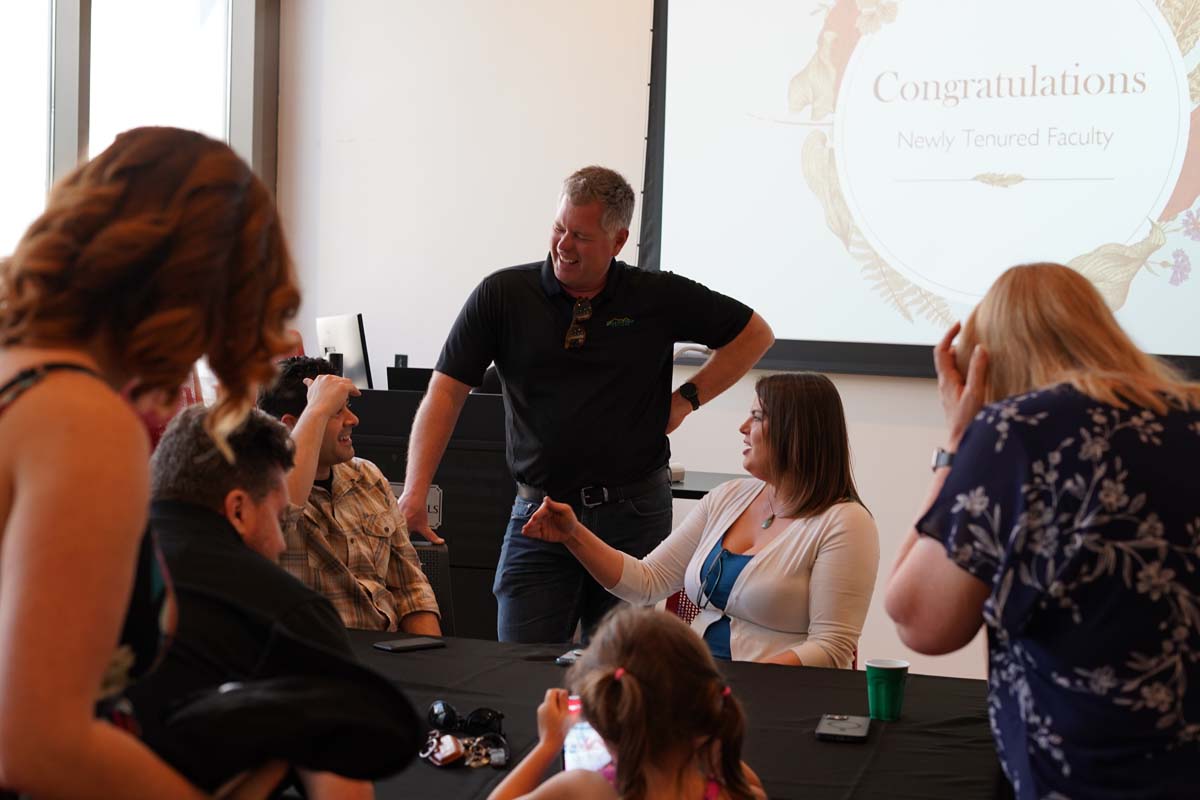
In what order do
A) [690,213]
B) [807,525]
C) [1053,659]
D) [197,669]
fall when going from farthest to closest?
[690,213]
[807,525]
[1053,659]
[197,669]

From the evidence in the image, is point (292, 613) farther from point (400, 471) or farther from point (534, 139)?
point (534, 139)

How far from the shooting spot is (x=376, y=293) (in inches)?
203

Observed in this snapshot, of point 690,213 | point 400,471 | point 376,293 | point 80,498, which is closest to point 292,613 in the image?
point 80,498

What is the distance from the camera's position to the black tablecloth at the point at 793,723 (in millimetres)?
1549

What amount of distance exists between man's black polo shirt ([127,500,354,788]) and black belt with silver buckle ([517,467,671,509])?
5.56ft

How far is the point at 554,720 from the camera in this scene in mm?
1503

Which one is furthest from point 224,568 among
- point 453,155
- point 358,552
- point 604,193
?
point 453,155

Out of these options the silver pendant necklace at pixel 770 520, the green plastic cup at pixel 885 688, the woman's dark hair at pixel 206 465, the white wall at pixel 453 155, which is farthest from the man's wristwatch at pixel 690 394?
the woman's dark hair at pixel 206 465

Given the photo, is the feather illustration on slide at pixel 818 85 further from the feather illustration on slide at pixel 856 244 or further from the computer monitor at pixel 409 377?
the computer monitor at pixel 409 377

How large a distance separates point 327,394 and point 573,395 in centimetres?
71

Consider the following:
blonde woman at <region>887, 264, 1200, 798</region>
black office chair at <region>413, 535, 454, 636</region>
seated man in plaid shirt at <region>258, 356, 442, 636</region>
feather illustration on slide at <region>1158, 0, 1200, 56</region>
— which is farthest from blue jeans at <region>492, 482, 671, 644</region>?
feather illustration on slide at <region>1158, 0, 1200, 56</region>

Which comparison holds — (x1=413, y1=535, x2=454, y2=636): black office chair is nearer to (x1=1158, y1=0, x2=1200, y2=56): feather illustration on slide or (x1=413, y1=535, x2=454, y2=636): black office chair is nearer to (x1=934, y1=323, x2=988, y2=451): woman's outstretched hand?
(x1=934, y1=323, x2=988, y2=451): woman's outstretched hand

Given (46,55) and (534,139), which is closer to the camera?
(46,55)

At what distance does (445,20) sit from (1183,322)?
305 centimetres
